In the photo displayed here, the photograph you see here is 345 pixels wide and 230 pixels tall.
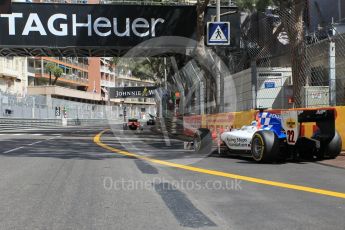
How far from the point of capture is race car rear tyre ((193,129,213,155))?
13992 mm

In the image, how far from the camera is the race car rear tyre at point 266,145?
1073 cm

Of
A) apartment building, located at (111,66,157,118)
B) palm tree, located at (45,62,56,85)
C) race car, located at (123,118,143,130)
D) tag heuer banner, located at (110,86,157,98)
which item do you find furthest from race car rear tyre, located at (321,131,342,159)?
apartment building, located at (111,66,157,118)

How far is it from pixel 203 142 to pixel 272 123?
3.11m

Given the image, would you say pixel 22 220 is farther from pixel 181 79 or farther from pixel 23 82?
pixel 23 82

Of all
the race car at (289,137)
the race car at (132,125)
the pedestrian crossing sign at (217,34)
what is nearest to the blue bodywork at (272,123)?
the race car at (289,137)

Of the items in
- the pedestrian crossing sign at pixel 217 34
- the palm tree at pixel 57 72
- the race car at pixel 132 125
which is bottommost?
the race car at pixel 132 125

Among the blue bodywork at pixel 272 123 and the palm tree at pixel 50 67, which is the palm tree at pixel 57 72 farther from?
the blue bodywork at pixel 272 123

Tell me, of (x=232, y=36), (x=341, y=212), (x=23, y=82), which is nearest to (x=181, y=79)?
(x=232, y=36)

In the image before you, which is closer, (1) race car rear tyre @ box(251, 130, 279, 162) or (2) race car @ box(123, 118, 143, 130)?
(1) race car rear tyre @ box(251, 130, 279, 162)

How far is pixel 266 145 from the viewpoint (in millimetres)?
10703

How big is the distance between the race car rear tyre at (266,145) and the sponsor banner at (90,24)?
15.9 metres

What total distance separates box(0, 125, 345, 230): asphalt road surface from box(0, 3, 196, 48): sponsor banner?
15121 mm

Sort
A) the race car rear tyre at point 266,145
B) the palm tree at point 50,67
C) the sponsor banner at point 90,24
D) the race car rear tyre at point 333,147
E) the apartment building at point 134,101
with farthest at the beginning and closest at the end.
→ the apartment building at point 134,101 < the palm tree at point 50,67 < the sponsor banner at point 90,24 < the race car rear tyre at point 333,147 < the race car rear tyre at point 266,145

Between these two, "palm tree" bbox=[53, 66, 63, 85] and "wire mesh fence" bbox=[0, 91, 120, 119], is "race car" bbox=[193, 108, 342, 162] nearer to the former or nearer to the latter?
"wire mesh fence" bbox=[0, 91, 120, 119]
